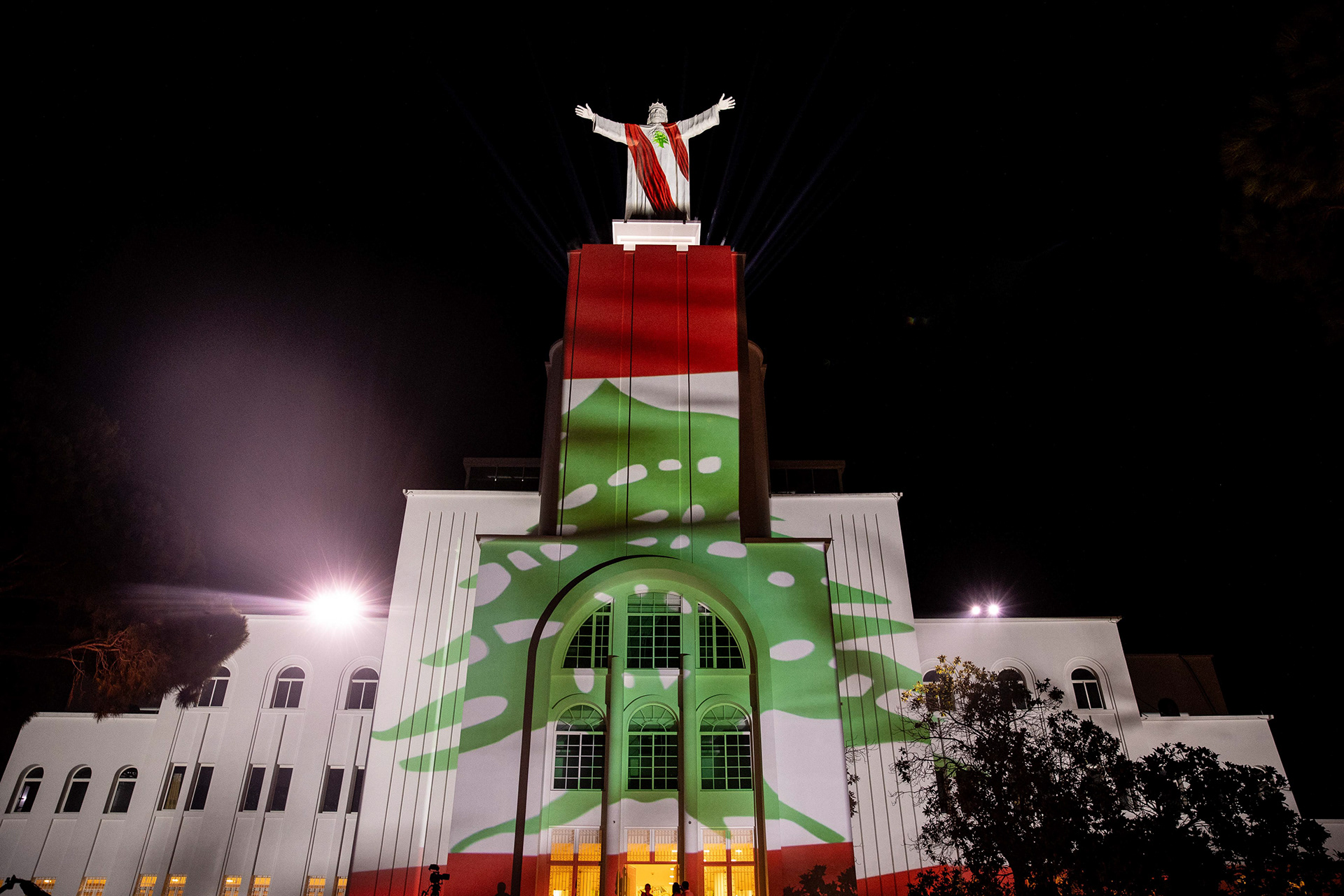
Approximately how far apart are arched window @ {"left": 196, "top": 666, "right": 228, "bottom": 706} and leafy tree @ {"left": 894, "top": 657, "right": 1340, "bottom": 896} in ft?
66.4

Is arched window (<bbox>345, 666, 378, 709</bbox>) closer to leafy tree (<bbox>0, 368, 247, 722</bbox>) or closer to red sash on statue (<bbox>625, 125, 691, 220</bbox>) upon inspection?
leafy tree (<bbox>0, 368, 247, 722</bbox>)

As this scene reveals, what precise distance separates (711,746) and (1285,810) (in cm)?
1109

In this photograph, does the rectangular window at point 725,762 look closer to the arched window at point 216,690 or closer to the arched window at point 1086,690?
the arched window at point 1086,690

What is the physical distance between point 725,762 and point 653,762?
5.41 feet

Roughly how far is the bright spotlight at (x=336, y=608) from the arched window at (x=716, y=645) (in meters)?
11.7

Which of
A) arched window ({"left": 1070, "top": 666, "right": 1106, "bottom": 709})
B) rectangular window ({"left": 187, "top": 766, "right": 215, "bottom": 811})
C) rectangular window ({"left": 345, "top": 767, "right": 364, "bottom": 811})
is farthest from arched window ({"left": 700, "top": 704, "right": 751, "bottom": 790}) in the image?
rectangular window ({"left": 187, "top": 766, "right": 215, "bottom": 811})

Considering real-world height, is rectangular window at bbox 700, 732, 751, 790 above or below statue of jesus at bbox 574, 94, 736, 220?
below

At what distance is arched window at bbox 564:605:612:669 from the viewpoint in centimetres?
1852

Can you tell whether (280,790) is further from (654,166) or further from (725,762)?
(654,166)

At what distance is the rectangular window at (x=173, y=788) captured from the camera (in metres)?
21.9

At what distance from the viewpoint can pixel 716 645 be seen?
18.8 m

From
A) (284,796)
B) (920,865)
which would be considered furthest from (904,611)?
(284,796)

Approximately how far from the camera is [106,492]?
1675cm

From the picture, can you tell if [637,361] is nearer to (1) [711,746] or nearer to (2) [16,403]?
(1) [711,746]
